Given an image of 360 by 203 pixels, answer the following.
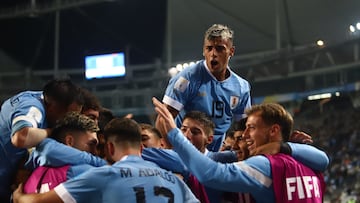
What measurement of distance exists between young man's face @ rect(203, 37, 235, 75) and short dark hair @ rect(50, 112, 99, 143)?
4.04 ft

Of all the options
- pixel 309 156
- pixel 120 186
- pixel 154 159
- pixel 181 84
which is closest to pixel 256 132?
pixel 309 156

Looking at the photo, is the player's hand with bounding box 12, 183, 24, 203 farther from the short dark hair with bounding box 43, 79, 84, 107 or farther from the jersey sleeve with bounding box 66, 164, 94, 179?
the short dark hair with bounding box 43, 79, 84, 107

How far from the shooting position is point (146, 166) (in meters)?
3.16

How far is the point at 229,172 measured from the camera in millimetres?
3166

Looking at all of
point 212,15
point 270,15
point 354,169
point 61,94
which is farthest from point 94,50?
point 61,94

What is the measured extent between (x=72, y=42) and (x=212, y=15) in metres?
5.79

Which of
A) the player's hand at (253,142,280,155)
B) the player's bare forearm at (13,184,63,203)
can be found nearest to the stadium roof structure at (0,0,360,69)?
the player's hand at (253,142,280,155)

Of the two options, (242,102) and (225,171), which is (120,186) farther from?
(242,102)

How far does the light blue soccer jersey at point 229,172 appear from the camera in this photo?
10.3 ft

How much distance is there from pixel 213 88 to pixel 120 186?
1653 mm

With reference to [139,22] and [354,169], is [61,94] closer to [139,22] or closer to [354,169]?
[354,169]

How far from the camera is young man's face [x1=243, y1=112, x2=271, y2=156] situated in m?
3.41

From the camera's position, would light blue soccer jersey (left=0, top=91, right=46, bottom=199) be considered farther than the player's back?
Yes

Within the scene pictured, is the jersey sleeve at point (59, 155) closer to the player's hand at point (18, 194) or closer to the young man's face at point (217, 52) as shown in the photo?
the player's hand at point (18, 194)
